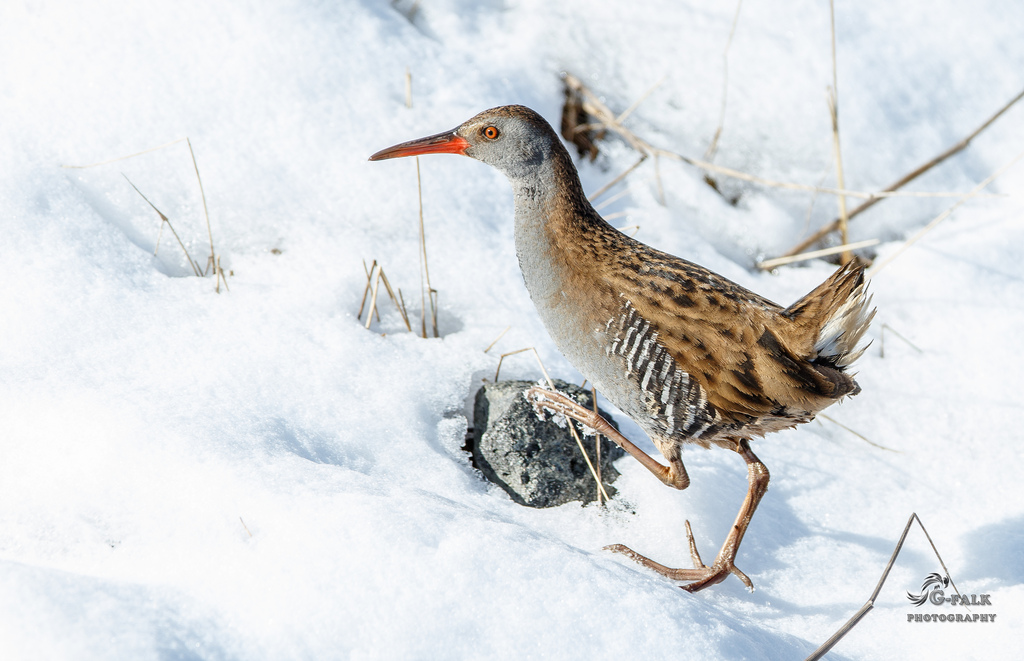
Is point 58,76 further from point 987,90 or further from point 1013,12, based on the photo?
point 1013,12

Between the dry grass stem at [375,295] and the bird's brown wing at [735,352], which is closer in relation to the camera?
the bird's brown wing at [735,352]

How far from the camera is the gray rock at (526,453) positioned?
92.7 inches

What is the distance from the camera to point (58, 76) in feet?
9.18

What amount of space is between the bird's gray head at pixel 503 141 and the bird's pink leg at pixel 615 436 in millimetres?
686

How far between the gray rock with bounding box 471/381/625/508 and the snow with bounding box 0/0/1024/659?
0.24 ft

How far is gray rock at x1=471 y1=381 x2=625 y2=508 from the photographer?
7.72ft

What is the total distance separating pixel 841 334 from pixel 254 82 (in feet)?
7.49

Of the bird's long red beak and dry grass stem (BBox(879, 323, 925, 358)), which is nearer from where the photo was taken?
the bird's long red beak

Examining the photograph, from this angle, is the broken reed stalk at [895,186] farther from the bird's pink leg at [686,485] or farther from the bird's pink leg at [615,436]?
the bird's pink leg at [615,436]

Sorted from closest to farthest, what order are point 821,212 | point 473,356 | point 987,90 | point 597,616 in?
point 597,616 < point 473,356 < point 821,212 < point 987,90

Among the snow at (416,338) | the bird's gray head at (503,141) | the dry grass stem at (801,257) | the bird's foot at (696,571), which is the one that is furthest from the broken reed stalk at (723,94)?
the bird's foot at (696,571)

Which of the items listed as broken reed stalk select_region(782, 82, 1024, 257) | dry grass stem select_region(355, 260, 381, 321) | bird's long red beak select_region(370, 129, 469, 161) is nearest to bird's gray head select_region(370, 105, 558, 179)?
bird's long red beak select_region(370, 129, 469, 161)

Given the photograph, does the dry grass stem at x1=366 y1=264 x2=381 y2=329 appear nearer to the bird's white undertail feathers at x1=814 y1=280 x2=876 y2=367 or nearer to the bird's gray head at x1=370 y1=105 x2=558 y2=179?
the bird's gray head at x1=370 y1=105 x2=558 y2=179

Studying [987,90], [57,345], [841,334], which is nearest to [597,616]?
[841,334]
